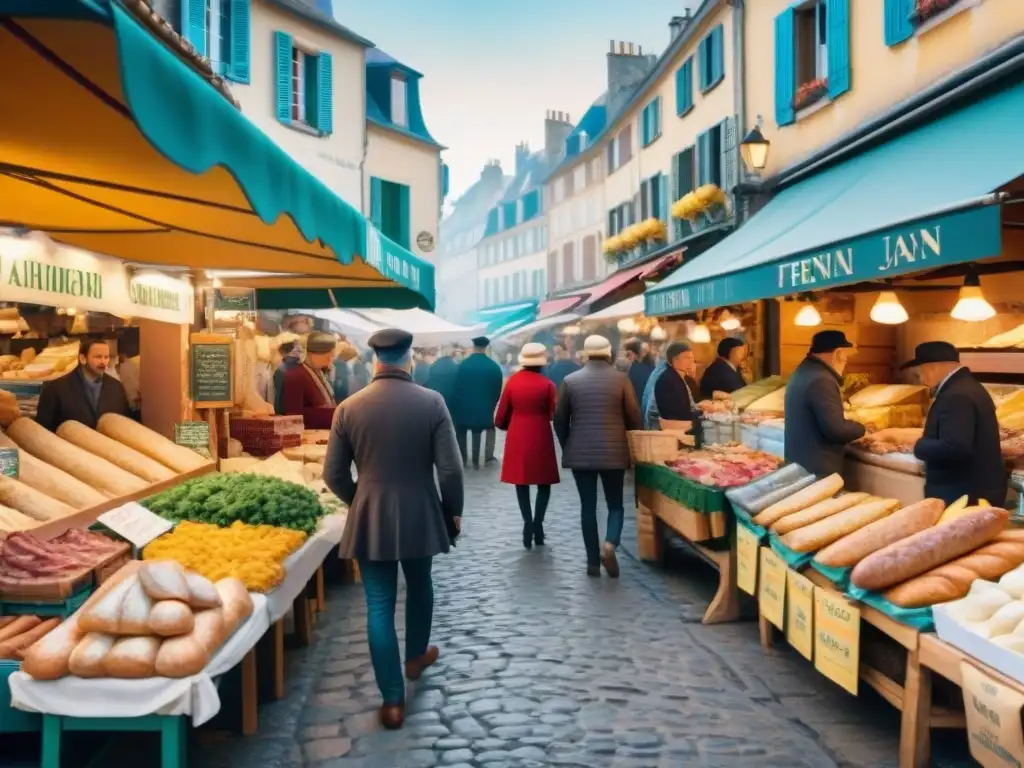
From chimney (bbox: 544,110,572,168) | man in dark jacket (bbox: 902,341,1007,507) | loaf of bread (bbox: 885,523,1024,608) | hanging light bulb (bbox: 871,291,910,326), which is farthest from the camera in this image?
chimney (bbox: 544,110,572,168)

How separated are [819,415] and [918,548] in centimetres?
269

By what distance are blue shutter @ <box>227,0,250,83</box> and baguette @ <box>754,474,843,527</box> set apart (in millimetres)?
14971

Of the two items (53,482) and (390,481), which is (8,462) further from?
(390,481)

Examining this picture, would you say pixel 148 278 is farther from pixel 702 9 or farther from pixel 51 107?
pixel 702 9

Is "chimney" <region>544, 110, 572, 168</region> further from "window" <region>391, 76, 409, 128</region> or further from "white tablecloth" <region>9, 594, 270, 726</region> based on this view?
"white tablecloth" <region>9, 594, 270, 726</region>

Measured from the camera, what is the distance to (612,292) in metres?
20.3

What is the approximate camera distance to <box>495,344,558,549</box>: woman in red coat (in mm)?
9484

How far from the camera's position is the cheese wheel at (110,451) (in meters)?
6.74

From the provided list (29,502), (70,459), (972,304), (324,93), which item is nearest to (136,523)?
(29,502)

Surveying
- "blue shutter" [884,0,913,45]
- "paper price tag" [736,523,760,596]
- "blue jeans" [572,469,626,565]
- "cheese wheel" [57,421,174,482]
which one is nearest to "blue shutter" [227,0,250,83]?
"blue shutter" [884,0,913,45]

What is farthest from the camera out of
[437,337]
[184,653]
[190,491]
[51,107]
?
[437,337]

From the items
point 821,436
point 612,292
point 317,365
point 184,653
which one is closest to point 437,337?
point 612,292

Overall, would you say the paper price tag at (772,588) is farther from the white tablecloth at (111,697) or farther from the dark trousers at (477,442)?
the dark trousers at (477,442)

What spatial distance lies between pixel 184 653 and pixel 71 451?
3.01m
